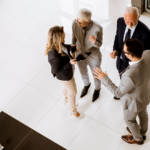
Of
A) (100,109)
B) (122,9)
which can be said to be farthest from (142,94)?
(122,9)

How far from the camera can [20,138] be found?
353 centimetres

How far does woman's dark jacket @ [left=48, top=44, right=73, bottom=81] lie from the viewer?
275 cm

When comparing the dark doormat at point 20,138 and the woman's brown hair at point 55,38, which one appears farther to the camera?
the dark doormat at point 20,138

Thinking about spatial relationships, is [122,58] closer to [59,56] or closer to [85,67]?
[85,67]

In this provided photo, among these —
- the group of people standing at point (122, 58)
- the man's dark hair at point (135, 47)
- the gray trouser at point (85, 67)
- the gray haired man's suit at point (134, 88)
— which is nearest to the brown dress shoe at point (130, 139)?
the group of people standing at point (122, 58)

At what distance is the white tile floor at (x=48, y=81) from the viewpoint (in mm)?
3469

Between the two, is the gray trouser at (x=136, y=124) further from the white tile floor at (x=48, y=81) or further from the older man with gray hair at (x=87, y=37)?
the older man with gray hair at (x=87, y=37)

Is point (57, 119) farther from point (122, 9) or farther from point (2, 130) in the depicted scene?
point (122, 9)

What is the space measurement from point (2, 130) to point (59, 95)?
104cm

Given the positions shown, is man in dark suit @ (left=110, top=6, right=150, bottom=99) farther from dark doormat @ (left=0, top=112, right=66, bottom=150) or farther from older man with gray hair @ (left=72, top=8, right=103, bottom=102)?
dark doormat @ (left=0, top=112, right=66, bottom=150)

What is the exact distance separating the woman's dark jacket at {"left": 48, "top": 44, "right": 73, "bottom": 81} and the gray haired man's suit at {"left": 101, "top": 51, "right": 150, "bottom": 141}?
56 cm

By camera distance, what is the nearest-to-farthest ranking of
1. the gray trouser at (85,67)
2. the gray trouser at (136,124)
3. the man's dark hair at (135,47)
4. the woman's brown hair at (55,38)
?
the man's dark hair at (135,47) → the woman's brown hair at (55,38) → the gray trouser at (136,124) → the gray trouser at (85,67)

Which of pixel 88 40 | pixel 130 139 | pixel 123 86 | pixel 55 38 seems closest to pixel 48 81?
pixel 88 40

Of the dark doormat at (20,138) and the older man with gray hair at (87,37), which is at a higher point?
the older man with gray hair at (87,37)
